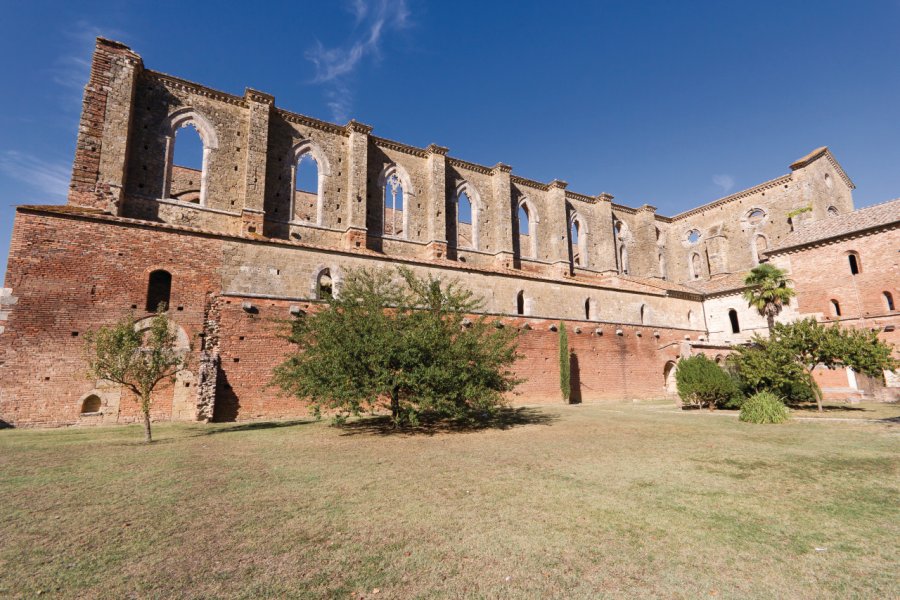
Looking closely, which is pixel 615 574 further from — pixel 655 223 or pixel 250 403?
pixel 655 223

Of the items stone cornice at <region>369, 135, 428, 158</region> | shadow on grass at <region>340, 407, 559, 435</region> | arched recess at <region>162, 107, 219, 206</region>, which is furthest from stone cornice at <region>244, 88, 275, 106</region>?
shadow on grass at <region>340, 407, 559, 435</region>

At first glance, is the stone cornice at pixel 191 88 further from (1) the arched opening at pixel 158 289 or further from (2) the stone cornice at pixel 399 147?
(1) the arched opening at pixel 158 289

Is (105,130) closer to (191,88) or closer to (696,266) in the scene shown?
(191,88)

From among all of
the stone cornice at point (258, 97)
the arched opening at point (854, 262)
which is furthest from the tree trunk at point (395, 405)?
the arched opening at point (854, 262)

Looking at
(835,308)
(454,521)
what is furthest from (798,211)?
(454,521)

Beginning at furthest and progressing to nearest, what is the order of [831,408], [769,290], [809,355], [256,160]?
[769,290] → [256,160] → [831,408] → [809,355]

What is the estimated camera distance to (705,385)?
15914mm

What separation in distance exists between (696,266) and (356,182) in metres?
30.7

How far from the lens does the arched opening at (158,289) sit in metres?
13.9

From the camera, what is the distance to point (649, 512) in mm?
4449

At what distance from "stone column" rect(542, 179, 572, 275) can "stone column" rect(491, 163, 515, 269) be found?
344 cm

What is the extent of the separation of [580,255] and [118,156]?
27.4 m

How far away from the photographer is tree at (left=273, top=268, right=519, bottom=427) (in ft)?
32.7

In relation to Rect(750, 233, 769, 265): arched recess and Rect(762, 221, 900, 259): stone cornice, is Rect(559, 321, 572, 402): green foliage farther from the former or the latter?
Rect(750, 233, 769, 265): arched recess
